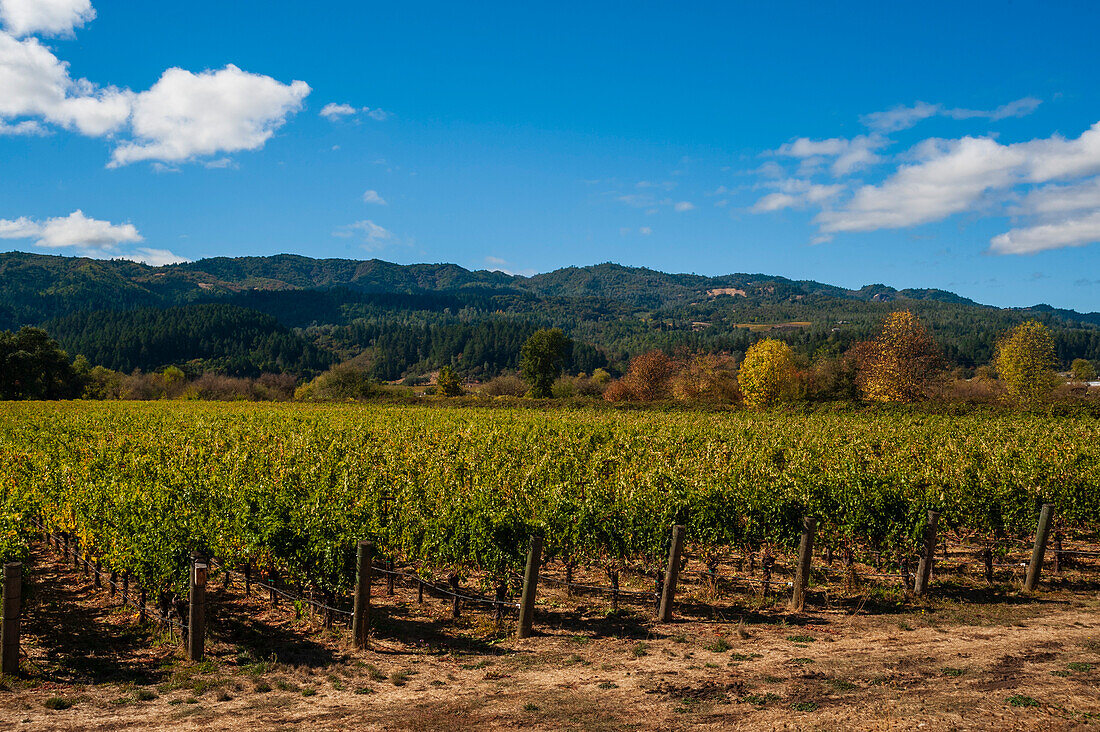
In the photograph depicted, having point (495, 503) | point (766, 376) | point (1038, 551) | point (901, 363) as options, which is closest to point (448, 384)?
point (766, 376)

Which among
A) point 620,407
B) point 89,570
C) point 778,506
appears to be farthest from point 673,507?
point 620,407

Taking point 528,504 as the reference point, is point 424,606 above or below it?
below

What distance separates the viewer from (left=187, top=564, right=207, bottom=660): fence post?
9.34m

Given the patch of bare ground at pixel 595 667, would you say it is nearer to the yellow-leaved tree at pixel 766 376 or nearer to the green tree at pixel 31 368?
the yellow-leaved tree at pixel 766 376

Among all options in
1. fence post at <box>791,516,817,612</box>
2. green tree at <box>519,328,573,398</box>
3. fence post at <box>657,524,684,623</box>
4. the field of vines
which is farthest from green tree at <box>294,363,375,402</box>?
fence post at <box>791,516,817,612</box>

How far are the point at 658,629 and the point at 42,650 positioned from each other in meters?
10.2

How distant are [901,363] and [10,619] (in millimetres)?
61745

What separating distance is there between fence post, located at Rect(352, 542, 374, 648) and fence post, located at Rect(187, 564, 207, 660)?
226 centimetres

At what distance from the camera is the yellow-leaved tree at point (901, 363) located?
55.3 m

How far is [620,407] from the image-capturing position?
56781mm

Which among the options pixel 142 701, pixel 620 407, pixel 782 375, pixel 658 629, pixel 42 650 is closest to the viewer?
pixel 142 701

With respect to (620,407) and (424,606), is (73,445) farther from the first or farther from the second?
(620,407)

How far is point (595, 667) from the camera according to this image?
9234 millimetres

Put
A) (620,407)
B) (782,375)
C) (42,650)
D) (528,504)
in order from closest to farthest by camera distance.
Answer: (42,650)
(528,504)
(620,407)
(782,375)
